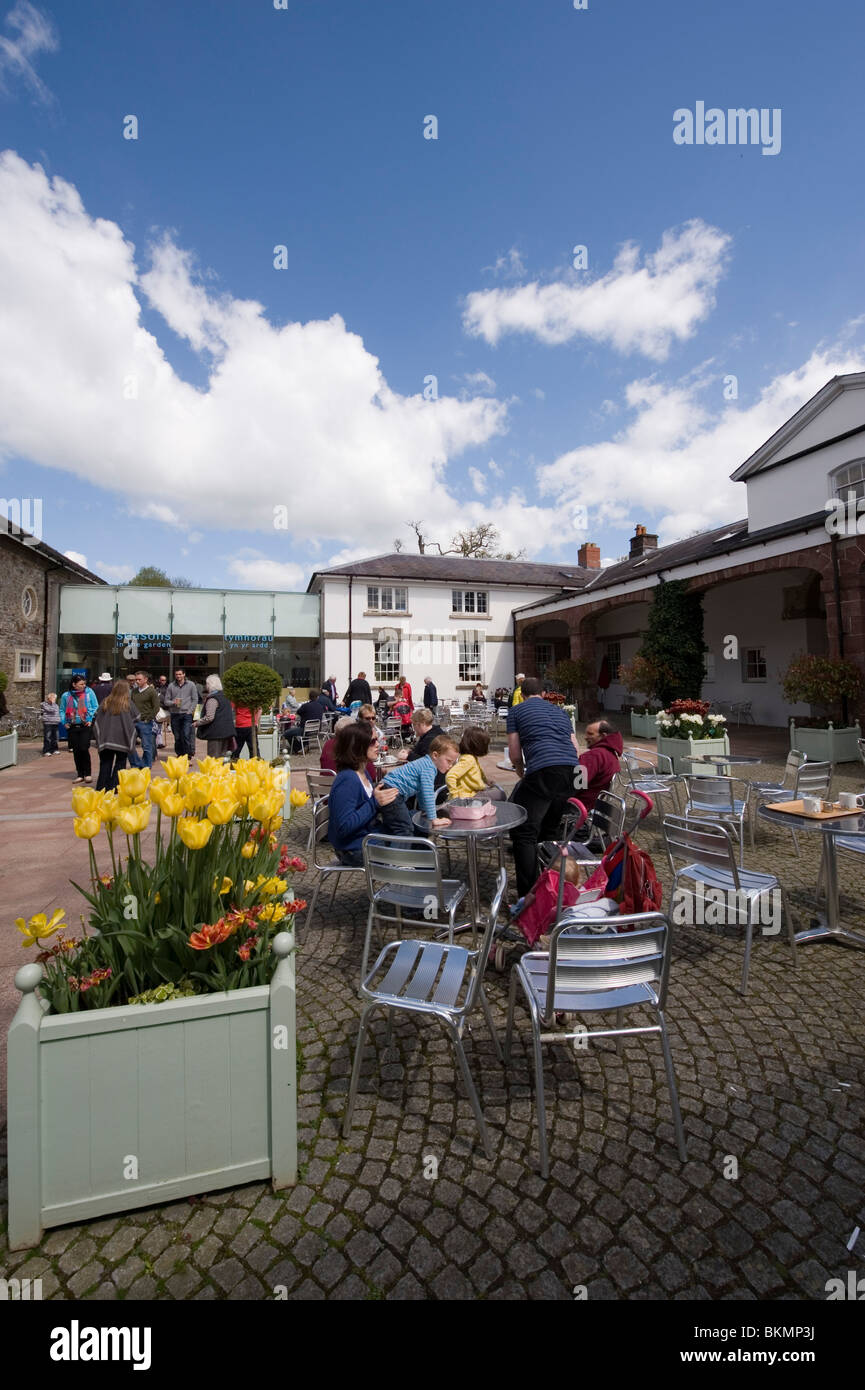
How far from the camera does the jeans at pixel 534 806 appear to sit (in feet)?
13.9

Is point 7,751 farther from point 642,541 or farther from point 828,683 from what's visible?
point 642,541

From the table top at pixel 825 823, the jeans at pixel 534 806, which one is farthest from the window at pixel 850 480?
the jeans at pixel 534 806

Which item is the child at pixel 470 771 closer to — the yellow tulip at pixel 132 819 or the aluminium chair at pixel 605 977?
the aluminium chair at pixel 605 977

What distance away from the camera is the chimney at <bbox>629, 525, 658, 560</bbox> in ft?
82.8

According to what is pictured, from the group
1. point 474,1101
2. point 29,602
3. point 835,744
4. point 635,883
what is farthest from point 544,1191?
point 29,602

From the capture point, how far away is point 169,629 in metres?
21.5

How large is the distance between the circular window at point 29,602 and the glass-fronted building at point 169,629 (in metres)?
1.60

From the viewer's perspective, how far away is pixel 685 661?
1711 centimetres

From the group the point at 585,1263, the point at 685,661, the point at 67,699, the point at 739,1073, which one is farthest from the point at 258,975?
the point at 685,661

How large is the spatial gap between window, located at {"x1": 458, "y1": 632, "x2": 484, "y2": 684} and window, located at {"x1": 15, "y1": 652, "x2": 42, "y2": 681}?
15304 mm

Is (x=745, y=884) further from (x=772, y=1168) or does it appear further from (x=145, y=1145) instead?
(x=145, y=1145)

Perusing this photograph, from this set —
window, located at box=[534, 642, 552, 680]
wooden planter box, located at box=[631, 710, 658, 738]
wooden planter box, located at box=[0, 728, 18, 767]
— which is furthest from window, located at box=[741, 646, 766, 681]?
wooden planter box, located at box=[0, 728, 18, 767]

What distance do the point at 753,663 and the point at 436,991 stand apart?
19.5 m
